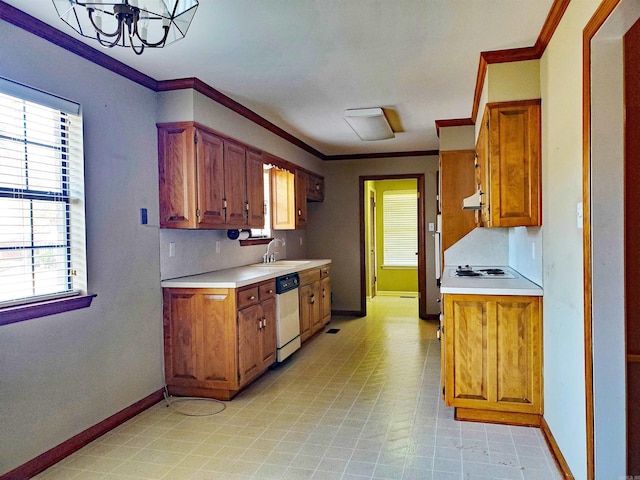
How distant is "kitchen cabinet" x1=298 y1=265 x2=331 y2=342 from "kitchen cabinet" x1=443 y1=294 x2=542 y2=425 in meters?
2.11

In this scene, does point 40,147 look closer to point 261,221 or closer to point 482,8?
point 261,221

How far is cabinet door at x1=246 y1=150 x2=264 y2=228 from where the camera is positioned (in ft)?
13.9

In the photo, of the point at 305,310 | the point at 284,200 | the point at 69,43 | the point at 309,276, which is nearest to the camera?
the point at 69,43

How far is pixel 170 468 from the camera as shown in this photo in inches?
94.5

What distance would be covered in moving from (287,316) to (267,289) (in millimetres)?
559

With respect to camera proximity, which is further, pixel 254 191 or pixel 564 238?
pixel 254 191

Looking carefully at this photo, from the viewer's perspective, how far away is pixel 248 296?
11.7 feet

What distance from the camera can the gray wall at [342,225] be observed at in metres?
6.75

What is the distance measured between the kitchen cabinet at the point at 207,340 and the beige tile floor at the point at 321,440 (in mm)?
161

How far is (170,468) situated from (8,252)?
143 cm

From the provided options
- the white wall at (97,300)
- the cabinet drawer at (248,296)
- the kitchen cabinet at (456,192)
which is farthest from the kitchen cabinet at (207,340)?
the kitchen cabinet at (456,192)

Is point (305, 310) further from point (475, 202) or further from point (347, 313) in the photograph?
point (475, 202)

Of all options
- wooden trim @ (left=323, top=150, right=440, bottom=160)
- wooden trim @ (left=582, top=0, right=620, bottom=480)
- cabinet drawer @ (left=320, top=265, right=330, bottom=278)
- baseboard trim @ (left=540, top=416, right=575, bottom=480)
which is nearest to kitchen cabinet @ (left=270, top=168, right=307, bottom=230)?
cabinet drawer @ (left=320, top=265, right=330, bottom=278)

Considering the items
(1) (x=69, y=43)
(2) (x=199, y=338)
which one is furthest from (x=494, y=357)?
(1) (x=69, y=43)
